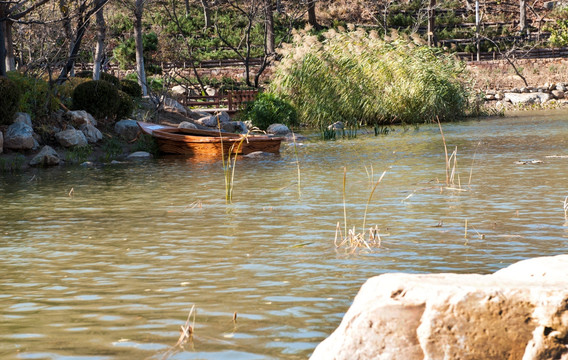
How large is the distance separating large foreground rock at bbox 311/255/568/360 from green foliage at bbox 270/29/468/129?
2388 centimetres

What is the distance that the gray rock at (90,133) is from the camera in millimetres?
20609

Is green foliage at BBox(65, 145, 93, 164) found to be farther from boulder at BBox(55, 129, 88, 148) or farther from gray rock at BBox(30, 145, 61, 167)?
gray rock at BBox(30, 145, 61, 167)

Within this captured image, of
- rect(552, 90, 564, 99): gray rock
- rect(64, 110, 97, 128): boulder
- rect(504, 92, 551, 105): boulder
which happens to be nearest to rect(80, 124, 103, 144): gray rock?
rect(64, 110, 97, 128): boulder

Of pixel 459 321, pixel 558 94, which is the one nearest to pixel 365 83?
pixel 558 94

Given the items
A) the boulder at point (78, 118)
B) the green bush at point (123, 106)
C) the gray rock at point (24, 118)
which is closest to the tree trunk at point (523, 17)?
the green bush at point (123, 106)

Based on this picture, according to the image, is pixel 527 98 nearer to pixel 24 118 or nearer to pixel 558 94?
pixel 558 94

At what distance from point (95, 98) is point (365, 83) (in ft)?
33.0

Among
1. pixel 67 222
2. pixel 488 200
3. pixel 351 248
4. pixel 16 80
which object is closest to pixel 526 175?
pixel 488 200

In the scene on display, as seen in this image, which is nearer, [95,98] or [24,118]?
[24,118]

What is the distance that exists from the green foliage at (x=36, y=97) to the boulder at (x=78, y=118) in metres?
A: 0.40

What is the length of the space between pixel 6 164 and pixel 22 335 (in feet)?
44.9

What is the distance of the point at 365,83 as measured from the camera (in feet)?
91.2

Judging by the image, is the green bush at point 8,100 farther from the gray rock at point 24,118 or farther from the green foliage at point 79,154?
the green foliage at point 79,154

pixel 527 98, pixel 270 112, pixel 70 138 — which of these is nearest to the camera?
pixel 70 138
